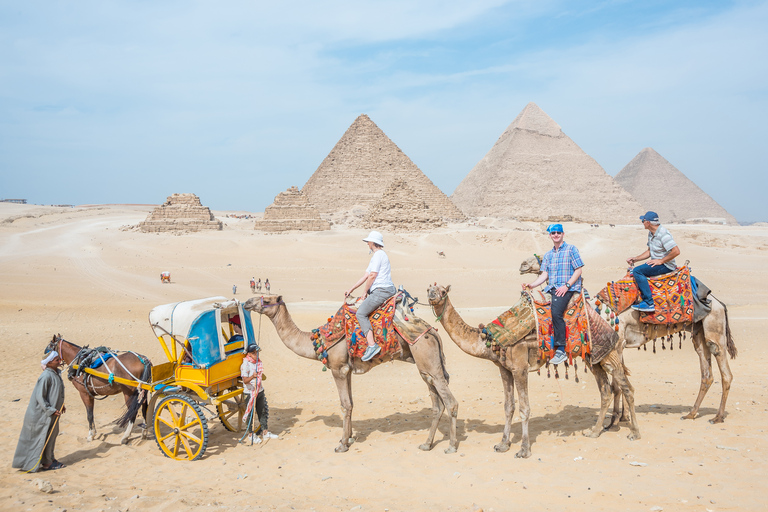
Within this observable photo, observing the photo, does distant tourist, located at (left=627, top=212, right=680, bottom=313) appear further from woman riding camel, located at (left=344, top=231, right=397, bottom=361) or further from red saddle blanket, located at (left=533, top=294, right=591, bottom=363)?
woman riding camel, located at (left=344, top=231, right=397, bottom=361)

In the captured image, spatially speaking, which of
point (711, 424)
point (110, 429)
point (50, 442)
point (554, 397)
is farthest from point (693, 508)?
point (110, 429)

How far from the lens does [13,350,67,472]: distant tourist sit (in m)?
5.30

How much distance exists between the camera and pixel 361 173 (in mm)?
92125

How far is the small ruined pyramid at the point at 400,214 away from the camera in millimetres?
50525

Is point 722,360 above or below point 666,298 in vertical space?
below

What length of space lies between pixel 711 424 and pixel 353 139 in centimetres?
9618

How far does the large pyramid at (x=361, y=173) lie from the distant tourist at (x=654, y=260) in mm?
→ 74805

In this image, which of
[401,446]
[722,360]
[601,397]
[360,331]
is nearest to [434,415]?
[401,446]

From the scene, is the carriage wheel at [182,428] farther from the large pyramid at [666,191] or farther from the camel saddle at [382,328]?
the large pyramid at [666,191]

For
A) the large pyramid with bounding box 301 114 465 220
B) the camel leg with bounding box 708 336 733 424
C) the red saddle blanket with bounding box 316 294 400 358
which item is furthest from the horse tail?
the large pyramid with bounding box 301 114 465 220

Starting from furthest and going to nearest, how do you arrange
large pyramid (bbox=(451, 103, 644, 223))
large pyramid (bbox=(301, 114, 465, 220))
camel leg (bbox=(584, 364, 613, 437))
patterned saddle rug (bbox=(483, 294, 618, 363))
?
large pyramid (bbox=(451, 103, 644, 223)) < large pyramid (bbox=(301, 114, 465, 220)) < camel leg (bbox=(584, 364, 613, 437)) < patterned saddle rug (bbox=(483, 294, 618, 363))

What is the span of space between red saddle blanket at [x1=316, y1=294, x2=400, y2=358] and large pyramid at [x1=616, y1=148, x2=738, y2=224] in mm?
139168

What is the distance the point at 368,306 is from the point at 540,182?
389 feet

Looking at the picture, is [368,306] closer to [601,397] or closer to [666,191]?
[601,397]
